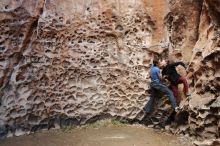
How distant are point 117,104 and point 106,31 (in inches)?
57.0

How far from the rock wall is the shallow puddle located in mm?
340

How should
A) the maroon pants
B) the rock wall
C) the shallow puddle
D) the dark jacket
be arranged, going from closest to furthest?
the shallow puddle < the maroon pants < the dark jacket < the rock wall

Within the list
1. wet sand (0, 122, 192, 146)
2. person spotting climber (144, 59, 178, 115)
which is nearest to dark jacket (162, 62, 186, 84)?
person spotting climber (144, 59, 178, 115)

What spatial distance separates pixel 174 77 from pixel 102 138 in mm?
1734

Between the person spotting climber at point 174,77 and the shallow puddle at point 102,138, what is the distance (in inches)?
33.4

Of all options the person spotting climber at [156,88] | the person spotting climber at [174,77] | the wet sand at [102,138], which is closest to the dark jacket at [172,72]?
the person spotting climber at [174,77]

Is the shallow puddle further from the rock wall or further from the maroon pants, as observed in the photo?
the maroon pants

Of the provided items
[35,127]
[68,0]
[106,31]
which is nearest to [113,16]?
[106,31]

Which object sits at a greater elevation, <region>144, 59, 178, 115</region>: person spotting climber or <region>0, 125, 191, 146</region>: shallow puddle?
<region>144, 59, 178, 115</region>: person spotting climber

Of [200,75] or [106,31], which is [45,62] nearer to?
[106,31]

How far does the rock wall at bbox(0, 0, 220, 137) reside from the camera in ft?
25.4

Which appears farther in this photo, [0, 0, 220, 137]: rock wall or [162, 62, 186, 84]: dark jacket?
[0, 0, 220, 137]: rock wall

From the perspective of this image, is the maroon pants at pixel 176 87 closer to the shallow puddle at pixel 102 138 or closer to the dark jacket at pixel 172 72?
the dark jacket at pixel 172 72

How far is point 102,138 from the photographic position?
7082mm
